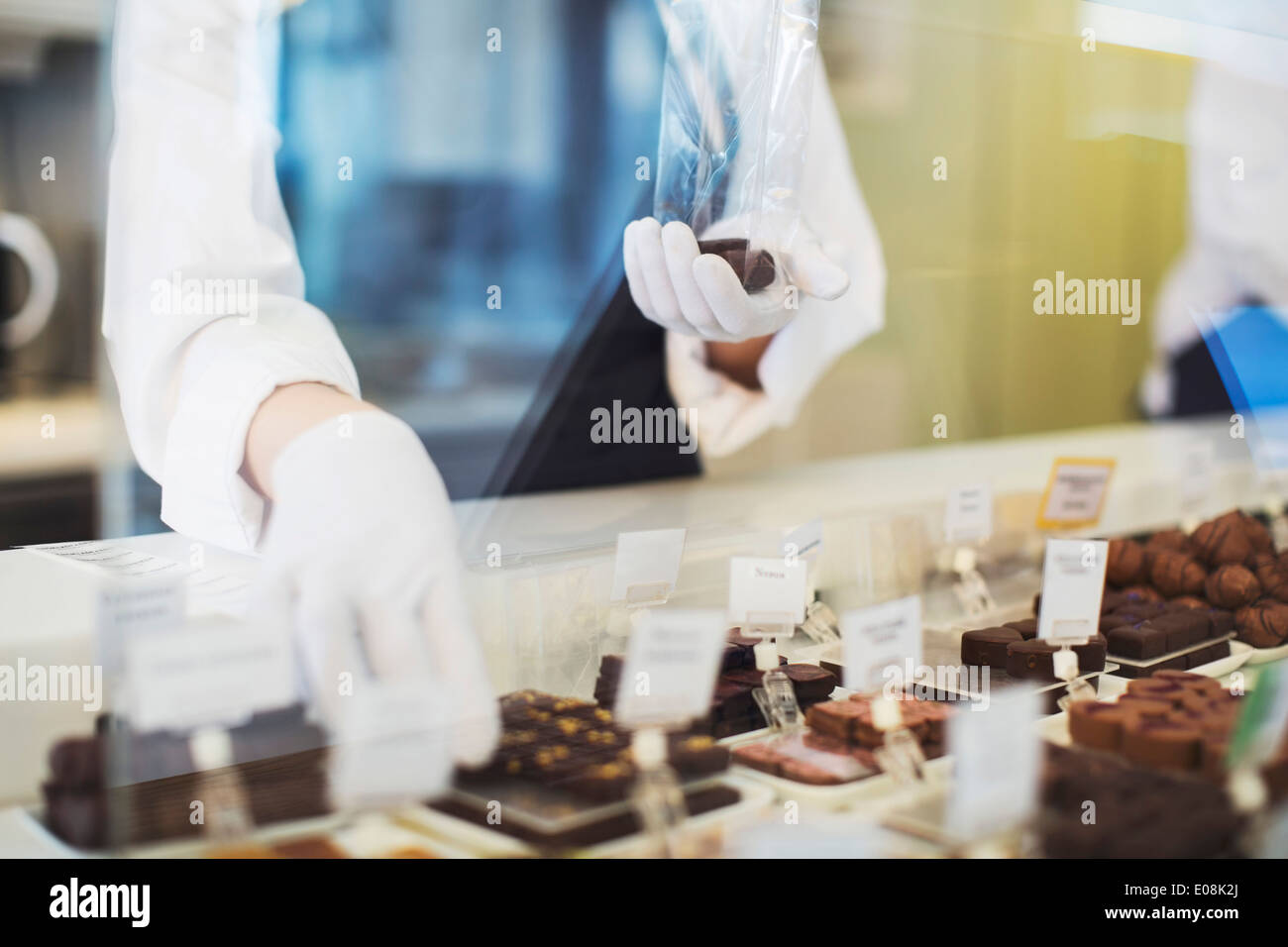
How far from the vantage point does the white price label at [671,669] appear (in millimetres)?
1014

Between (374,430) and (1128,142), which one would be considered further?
(1128,142)

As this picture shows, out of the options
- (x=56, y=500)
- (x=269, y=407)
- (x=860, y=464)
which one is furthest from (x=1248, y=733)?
(x=56, y=500)

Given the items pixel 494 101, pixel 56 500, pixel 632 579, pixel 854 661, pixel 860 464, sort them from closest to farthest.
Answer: pixel 854 661 → pixel 632 579 → pixel 56 500 → pixel 494 101 → pixel 860 464

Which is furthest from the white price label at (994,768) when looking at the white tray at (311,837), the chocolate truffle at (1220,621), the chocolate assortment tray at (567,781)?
the chocolate truffle at (1220,621)

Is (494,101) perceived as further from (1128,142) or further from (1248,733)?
(1248,733)

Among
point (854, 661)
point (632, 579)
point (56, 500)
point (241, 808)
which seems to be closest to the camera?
point (241, 808)

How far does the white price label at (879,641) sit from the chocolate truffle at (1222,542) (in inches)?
34.4

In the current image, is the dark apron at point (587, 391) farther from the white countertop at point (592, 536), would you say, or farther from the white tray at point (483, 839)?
the white tray at point (483, 839)

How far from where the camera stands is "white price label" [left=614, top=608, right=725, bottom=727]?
1014 mm

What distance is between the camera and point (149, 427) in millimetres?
1306

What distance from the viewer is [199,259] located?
1301mm

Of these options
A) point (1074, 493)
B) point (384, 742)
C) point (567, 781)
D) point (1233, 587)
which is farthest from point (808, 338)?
point (384, 742)

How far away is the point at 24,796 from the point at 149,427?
0.44 m

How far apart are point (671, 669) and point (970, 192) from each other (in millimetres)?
2182
